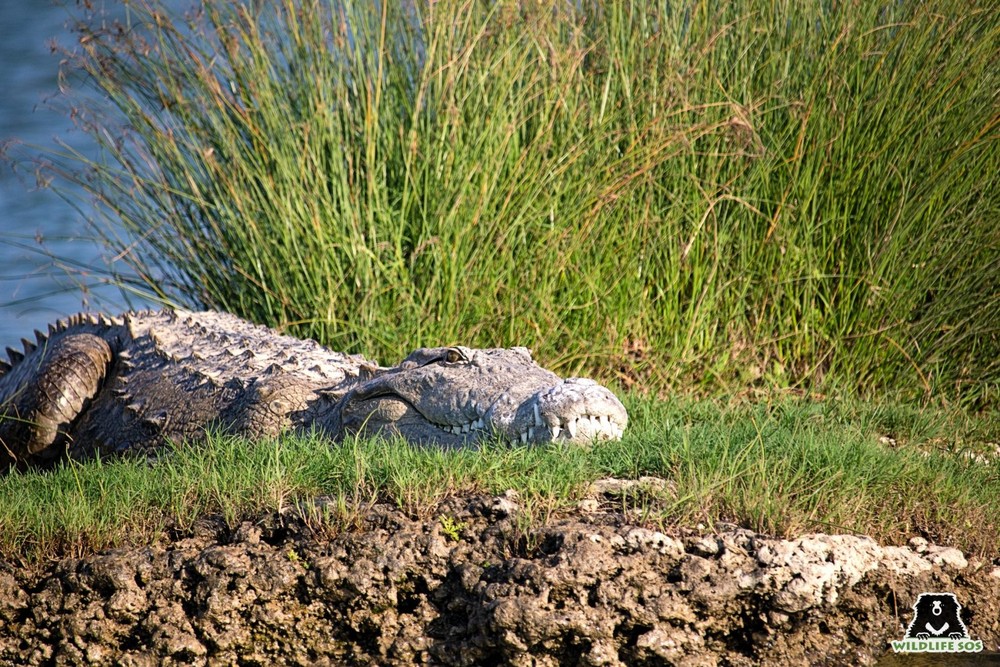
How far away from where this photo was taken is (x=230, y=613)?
3.28 metres

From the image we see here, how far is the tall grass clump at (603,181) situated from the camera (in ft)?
18.4

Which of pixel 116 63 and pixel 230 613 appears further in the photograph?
pixel 116 63

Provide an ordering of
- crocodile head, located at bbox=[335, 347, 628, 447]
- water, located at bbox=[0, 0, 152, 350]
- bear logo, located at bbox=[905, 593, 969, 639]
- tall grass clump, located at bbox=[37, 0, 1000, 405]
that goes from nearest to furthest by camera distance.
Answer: bear logo, located at bbox=[905, 593, 969, 639], crocodile head, located at bbox=[335, 347, 628, 447], tall grass clump, located at bbox=[37, 0, 1000, 405], water, located at bbox=[0, 0, 152, 350]

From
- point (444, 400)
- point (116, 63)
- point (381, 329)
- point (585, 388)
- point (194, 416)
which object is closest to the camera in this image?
point (585, 388)

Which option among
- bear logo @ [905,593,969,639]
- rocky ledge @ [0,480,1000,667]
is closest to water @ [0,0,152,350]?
rocky ledge @ [0,480,1000,667]

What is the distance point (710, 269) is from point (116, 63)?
139 inches

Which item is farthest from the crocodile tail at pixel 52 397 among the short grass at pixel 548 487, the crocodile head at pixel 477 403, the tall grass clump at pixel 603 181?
the crocodile head at pixel 477 403

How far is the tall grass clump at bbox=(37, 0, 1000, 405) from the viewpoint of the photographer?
5.60 metres

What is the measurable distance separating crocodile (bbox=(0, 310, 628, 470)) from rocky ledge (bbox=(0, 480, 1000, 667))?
0.57 m

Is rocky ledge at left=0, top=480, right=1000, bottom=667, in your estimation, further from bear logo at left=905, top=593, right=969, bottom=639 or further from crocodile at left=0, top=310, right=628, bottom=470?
crocodile at left=0, top=310, right=628, bottom=470

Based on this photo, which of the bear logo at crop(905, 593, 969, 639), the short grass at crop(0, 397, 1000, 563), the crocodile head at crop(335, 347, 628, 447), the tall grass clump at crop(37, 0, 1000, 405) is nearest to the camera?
the bear logo at crop(905, 593, 969, 639)

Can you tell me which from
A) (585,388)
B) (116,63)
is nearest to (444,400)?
(585,388)

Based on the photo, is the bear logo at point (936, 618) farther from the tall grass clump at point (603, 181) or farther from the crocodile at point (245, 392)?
the tall grass clump at point (603, 181)

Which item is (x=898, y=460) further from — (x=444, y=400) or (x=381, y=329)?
(x=381, y=329)
